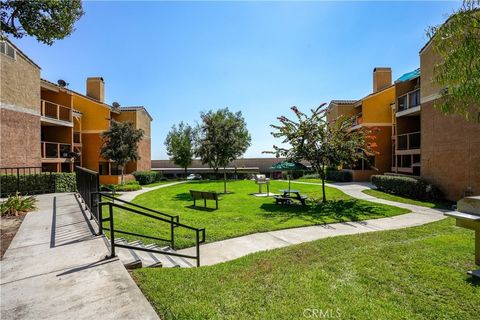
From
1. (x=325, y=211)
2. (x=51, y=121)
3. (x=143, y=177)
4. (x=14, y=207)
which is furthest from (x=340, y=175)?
(x=14, y=207)

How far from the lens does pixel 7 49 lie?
15.0 metres

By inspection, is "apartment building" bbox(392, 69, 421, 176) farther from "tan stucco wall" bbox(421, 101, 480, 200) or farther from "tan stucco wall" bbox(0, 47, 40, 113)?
"tan stucco wall" bbox(0, 47, 40, 113)

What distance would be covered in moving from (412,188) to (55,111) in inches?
980

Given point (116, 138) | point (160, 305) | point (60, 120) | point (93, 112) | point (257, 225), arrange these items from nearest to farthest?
point (160, 305)
point (257, 225)
point (60, 120)
point (116, 138)
point (93, 112)

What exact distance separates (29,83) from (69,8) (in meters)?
13.0

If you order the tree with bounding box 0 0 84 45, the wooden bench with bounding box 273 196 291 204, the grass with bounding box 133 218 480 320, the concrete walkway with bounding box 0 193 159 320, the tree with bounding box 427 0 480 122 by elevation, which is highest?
the tree with bounding box 0 0 84 45

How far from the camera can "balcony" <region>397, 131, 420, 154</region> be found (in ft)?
63.4

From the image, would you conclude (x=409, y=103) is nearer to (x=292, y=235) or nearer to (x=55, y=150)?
(x=292, y=235)

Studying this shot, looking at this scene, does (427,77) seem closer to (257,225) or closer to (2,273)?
(257,225)

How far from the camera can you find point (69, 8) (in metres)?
6.86

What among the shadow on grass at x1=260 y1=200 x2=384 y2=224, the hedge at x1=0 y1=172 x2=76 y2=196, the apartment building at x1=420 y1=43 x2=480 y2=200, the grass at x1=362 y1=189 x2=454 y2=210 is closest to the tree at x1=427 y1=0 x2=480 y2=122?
the shadow on grass at x1=260 y1=200 x2=384 y2=224

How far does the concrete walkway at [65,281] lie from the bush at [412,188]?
16152 millimetres

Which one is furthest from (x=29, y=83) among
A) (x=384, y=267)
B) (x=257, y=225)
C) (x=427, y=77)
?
(x=427, y=77)

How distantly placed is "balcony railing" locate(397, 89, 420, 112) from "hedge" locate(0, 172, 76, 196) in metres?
21.4
